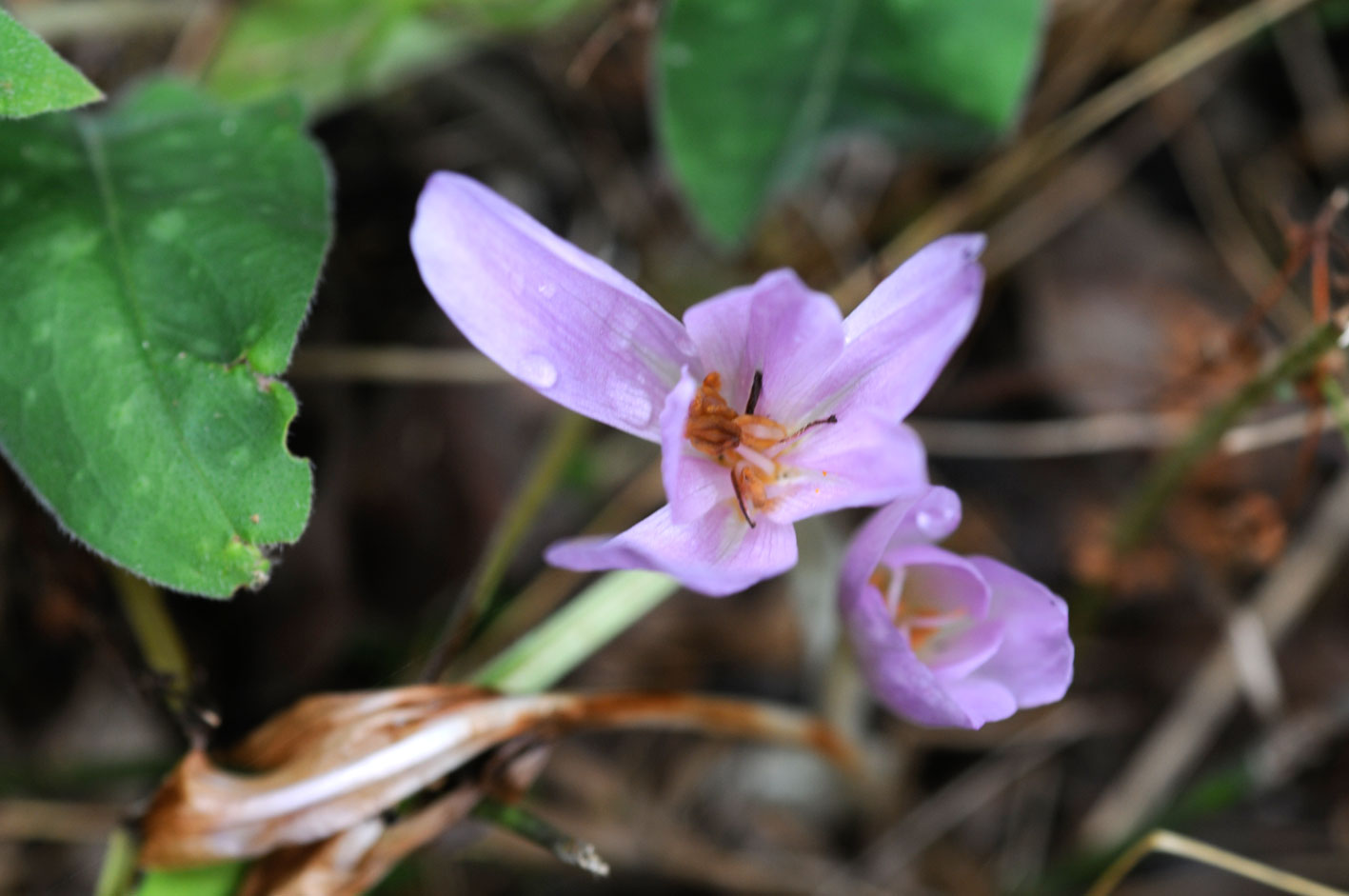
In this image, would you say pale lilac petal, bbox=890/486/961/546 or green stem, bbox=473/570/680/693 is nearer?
pale lilac petal, bbox=890/486/961/546

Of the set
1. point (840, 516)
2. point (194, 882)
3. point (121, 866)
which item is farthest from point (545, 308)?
point (840, 516)

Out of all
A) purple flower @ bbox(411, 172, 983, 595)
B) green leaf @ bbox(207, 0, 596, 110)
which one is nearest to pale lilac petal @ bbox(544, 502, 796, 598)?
purple flower @ bbox(411, 172, 983, 595)

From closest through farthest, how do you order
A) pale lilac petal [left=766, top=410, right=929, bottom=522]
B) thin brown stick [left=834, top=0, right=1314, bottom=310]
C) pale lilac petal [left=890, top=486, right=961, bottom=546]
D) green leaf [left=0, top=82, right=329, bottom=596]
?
pale lilac petal [left=766, top=410, right=929, bottom=522] < pale lilac petal [left=890, top=486, right=961, bottom=546] < green leaf [left=0, top=82, right=329, bottom=596] < thin brown stick [left=834, top=0, right=1314, bottom=310]

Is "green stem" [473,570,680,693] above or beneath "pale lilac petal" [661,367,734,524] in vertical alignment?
beneath

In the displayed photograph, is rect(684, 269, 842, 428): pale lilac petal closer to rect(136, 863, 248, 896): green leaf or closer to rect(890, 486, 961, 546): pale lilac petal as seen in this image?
rect(890, 486, 961, 546): pale lilac petal

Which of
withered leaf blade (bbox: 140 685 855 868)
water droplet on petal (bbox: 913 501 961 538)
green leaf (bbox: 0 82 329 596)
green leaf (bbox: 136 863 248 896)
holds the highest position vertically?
water droplet on petal (bbox: 913 501 961 538)

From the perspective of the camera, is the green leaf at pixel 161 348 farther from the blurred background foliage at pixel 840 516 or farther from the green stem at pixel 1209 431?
the green stem at pixel 1209 431

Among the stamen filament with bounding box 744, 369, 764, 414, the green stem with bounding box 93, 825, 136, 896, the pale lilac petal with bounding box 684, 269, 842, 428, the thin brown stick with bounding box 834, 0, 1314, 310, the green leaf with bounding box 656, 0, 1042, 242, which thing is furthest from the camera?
the thin brown stick with bounding box 834, 0, 1314, 310
